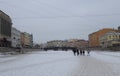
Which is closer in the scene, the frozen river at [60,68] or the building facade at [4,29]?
the frozen river at [60,68]

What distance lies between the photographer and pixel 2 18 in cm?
14600

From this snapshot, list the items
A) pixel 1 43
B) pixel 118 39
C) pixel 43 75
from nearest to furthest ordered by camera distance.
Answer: pixel 43 75 < pixel 1 43 < pixel 118 39

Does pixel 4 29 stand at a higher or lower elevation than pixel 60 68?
higher

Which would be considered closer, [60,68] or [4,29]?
[60,68]

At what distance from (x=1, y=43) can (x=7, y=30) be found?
23.3 meters

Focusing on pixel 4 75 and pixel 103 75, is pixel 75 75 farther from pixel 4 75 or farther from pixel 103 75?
pixel 4 75

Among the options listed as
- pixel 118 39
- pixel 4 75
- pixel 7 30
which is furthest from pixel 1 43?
pixel 4 75

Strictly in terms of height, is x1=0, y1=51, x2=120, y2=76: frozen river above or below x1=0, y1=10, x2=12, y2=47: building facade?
below

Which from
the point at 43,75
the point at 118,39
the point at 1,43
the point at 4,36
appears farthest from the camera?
the point at 118,39

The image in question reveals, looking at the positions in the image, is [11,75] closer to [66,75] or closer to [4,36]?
[66,75]

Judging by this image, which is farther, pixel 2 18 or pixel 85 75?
pixel 2 18

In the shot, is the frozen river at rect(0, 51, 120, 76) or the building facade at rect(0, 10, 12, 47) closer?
the frozen river at rect(0, 51, 120, 76)

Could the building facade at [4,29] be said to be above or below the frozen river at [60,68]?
above

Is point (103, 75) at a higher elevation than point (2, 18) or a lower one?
lower
